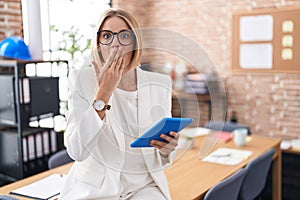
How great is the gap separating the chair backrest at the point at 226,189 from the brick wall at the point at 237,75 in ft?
7.45

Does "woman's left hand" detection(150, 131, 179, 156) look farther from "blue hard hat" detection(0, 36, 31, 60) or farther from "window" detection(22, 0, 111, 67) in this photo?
"window" detection(22, 0, 111, 67)

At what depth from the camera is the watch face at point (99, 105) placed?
4.46 feet

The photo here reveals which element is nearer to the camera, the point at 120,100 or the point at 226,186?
the point at 120,100

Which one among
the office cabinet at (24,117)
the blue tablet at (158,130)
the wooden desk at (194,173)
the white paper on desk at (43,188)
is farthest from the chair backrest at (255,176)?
the office cabinet at (24,117)

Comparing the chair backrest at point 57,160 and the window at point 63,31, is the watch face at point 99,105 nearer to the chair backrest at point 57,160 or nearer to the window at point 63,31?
the chair backrest at point 57,160

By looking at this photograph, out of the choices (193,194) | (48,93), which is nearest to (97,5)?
(48,93)

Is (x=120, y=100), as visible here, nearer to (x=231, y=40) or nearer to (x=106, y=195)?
(x=106, y=195)

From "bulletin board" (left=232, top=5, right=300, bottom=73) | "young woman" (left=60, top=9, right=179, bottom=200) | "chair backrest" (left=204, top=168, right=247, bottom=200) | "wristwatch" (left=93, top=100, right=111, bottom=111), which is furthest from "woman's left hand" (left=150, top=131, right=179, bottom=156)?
"bulletin board" (left=232, top=5, right=300, bottom=73)

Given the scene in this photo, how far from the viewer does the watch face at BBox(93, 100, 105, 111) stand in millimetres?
1360

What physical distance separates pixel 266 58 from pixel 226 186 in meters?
2.84

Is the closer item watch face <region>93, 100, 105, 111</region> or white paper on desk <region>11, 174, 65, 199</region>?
watch face <region>93, 100, 105, 111</region>

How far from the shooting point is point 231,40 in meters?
4.52

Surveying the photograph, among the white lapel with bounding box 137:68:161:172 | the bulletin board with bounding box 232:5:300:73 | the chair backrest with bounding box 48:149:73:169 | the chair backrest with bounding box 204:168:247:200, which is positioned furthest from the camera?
the bulletin board with bounding box 232:5:300:73

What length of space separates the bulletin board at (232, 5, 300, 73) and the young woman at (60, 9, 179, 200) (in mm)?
2934
